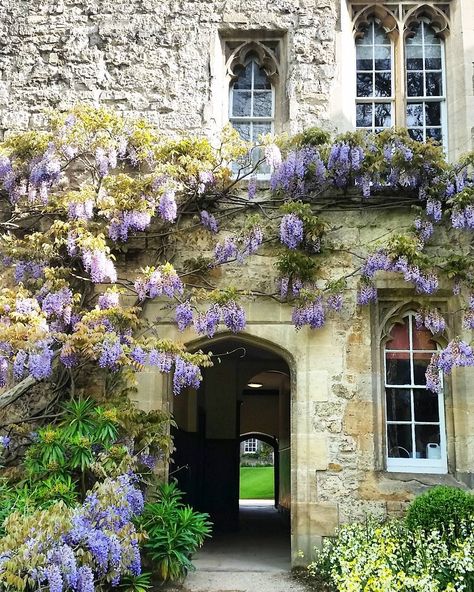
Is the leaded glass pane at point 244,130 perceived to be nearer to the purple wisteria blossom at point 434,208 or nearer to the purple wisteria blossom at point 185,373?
the purple wisteria blossom at point 434,208

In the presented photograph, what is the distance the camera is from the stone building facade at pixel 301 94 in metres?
7.12

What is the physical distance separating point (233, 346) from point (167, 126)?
136 inches

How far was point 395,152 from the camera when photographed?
7320 millimetres

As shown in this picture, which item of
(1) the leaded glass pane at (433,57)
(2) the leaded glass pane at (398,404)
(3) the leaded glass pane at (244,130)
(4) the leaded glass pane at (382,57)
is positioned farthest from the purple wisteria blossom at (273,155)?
(2) the leaded glass pane at (398,404)

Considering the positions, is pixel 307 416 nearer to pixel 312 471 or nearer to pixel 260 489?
pixel 312 471

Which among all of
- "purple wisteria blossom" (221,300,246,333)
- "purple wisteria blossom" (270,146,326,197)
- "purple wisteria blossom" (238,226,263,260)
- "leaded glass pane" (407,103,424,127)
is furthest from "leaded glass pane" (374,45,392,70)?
"purple wisteria blossom" (221,300,246,333)

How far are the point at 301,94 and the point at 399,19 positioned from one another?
1528 mm

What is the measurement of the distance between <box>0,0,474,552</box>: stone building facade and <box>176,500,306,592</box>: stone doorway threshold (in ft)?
2.43

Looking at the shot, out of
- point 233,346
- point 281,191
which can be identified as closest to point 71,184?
point 281,191

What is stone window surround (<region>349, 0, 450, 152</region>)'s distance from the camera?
809 centimetres

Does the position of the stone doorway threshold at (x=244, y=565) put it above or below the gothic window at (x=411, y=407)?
below

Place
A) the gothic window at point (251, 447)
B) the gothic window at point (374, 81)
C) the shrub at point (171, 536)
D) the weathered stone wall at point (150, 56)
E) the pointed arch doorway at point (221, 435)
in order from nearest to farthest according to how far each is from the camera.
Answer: the shrub at point (171, 536) < the weathered stone wall at point (150, 56) < the gothic window at point (374, 81) < the pointed arch doorway at point (221, 435) < the gothic window at point (251, 447)

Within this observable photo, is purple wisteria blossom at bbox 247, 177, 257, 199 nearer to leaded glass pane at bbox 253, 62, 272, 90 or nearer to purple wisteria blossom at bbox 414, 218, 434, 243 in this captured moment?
leaded glass pane at bbox 253, 62, 272, 90

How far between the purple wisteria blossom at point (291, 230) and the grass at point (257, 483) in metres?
19.1
